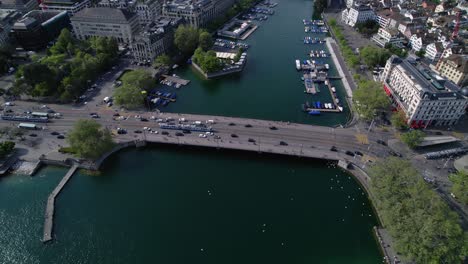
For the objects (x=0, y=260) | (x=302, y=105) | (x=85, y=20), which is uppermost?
(x=85, y=20)

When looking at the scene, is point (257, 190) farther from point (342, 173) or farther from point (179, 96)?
point (179, 96)

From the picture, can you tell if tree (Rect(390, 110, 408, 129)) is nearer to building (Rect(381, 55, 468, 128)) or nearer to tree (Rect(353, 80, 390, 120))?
building (Rect(381, 55, 468, 128))

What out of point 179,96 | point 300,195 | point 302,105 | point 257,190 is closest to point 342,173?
point 300,195

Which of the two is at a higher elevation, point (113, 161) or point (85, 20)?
point (85, 20)

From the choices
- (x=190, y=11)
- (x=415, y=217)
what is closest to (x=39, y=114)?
(x=190, y=11)

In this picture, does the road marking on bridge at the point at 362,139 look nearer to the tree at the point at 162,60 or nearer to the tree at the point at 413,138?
the tree at the point at 413,138

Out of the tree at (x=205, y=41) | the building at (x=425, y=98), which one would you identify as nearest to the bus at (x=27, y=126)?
the tree at (x=205, y=41)
